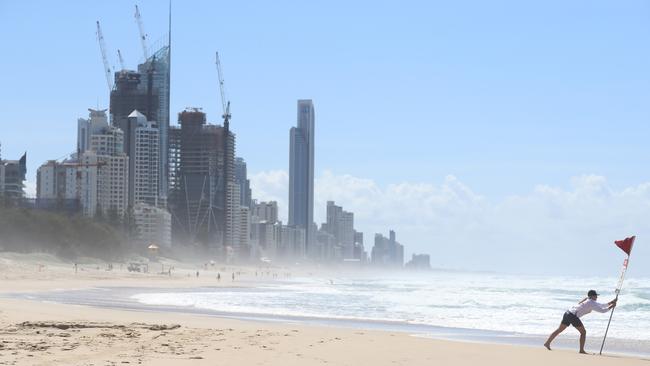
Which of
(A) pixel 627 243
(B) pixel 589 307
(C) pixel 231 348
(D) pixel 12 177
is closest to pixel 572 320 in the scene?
(B) pixel 589 307

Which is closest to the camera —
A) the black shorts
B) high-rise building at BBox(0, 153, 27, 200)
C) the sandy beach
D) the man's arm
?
the sandy beach

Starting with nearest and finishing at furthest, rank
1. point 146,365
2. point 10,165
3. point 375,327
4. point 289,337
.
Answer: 1. point 146,365
2. point 289,337
3. point 375,327
4. point 10,165

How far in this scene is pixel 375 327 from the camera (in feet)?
85.1


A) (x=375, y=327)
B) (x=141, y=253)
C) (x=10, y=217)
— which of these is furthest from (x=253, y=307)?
(x=141, y=253)

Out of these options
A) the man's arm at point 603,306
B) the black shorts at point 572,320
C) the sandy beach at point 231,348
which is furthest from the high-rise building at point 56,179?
the man's arm at point 603,306

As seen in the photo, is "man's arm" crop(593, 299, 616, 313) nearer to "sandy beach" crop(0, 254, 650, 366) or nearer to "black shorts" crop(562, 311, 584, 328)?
"black shorts" crop(562, 311, 584, 328)

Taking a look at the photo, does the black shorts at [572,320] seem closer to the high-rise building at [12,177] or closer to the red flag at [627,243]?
the red flag at [627,243]

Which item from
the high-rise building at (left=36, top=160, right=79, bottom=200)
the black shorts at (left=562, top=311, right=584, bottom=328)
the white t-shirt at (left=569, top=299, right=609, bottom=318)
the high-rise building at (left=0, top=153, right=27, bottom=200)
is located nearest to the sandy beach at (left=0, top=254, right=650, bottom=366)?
the black shorts at (left=562, top=311, right=584, bottom=328)

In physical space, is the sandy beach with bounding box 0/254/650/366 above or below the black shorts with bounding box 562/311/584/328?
below

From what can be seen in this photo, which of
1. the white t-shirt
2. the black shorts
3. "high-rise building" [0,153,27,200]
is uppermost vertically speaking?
"high-rise building" [0,153,27,200]

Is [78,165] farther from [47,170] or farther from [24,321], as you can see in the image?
[24,321]

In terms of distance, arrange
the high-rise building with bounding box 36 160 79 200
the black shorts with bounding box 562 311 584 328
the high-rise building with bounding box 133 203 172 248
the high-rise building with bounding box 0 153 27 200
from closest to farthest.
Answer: the black shorts with bounding box 562 311 584 328, the high-rise building with bounding box 0 153 27 200, the high-rise building with bounding box 133 203 172 248, the high-rise building with bounding box 36 160 79 200

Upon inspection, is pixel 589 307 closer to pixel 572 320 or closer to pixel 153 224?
pixel 572 320

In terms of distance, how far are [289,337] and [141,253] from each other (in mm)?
138402
